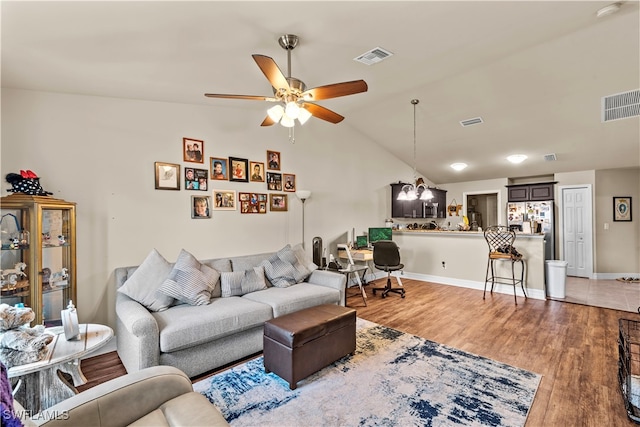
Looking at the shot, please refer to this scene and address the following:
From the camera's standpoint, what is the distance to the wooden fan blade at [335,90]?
2.24m

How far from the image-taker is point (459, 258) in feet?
18.6

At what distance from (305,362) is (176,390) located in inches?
43.0

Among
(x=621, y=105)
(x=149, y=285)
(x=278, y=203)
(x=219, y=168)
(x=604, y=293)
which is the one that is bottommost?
(x=604, y=293)

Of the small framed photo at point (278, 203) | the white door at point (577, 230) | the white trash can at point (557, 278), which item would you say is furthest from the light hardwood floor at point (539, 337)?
the white door at point (577, 230)

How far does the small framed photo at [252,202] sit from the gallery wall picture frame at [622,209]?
7210 millimetres

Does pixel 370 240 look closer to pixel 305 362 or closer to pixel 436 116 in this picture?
pixel 436 116

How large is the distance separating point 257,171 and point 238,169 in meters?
0.30

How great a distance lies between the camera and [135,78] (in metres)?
2.65

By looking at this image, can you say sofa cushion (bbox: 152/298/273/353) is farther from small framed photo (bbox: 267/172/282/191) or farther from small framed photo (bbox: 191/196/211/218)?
small framed photo (bbox: 267/172/282/191)

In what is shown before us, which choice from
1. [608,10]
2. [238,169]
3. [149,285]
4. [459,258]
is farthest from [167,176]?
[459,258]

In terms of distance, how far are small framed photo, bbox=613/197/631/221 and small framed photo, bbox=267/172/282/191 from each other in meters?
6.96

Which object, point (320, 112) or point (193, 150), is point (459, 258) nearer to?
point (320, 112)

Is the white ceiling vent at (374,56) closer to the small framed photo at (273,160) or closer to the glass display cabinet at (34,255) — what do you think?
the small framed photo at (273,160)

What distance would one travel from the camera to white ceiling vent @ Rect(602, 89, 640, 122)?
3867 mm
